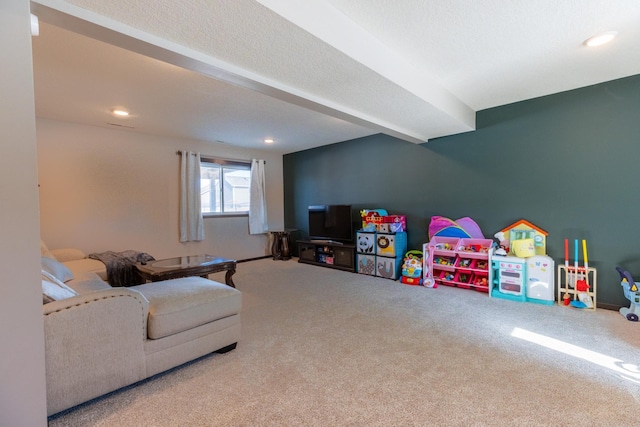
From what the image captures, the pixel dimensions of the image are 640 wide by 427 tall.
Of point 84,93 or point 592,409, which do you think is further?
point 84,93

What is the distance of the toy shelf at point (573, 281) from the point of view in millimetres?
2990

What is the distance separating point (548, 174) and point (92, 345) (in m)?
4.36

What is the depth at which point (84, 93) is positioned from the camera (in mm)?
2973

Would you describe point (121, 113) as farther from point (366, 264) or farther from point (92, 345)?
point (366, 264)

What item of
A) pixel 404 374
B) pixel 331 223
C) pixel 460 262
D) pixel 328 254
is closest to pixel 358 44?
pixel 404 374

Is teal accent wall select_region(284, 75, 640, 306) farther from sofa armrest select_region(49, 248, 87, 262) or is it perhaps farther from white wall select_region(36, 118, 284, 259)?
sofa armrest select_region(49, 248, 87, 262)

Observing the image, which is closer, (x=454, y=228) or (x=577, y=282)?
(x=577, y=282)

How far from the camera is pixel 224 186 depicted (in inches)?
223

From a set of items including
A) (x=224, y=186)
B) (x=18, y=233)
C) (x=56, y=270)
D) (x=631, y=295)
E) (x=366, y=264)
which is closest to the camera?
(x=18, y=233)

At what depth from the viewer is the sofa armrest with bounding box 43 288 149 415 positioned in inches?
55.4

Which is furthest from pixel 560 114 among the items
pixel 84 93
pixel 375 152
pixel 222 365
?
pixel 84 93

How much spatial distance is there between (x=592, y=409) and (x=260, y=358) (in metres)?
1.95

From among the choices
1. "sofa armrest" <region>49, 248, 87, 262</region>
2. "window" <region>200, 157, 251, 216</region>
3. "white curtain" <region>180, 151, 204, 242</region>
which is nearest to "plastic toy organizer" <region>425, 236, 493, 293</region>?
"window" <region>200, 157, 251, 216</region>

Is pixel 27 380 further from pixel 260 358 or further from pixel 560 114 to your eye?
pixel 560 114
